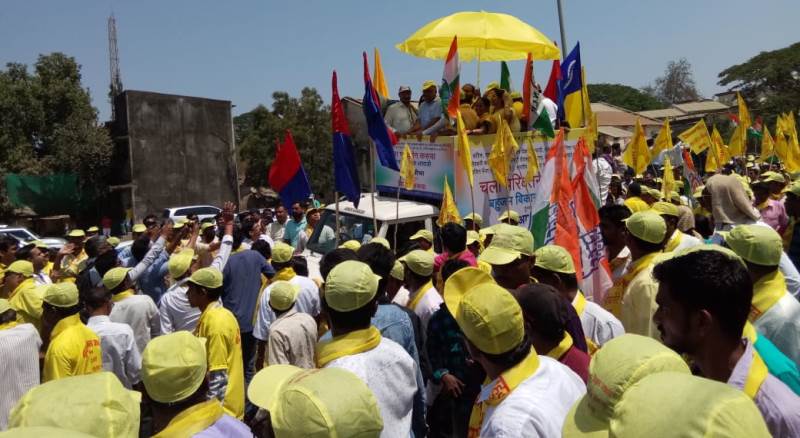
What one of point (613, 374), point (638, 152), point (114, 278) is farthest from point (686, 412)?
point (638, 152)

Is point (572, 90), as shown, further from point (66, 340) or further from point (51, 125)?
point (51, 125)

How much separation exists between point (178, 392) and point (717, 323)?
2.08 m

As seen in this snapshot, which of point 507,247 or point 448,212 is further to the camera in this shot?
point 448,212

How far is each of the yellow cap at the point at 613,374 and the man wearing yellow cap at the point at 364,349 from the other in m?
1.18

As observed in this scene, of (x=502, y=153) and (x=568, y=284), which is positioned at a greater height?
(x=502, y=153)

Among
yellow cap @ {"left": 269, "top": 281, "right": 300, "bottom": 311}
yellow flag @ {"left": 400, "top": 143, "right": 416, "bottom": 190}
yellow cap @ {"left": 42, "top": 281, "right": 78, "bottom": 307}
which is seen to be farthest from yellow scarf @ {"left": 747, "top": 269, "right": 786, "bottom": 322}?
yellow flag @ {"left": 400, "top": 143, "right": 416, "bottom": 190}

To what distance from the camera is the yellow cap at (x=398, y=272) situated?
16.1 feet

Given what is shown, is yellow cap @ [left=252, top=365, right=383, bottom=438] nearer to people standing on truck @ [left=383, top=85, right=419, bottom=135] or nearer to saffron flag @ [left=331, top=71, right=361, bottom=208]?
saffron flag @ [left=331, top=71, right=361, bottom=208]

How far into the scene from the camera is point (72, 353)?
405 cm

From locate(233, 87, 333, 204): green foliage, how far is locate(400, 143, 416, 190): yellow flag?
21.0 m

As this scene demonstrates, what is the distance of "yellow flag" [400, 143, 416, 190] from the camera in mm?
8805

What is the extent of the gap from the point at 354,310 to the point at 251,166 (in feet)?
95.6

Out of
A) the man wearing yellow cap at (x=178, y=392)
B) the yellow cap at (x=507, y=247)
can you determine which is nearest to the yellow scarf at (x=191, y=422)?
the man wearing yellow cap at (x=178, y=392)

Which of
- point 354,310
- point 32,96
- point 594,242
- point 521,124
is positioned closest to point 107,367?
point 354,310
